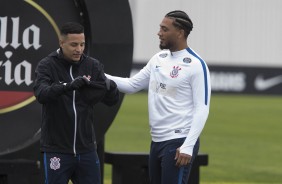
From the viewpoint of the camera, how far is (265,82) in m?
35.6

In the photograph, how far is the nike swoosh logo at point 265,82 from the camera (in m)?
35.5

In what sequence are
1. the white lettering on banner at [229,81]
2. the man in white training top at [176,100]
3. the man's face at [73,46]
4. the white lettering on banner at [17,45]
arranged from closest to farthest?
the man's face at [73,46] → the man in white training top at [176,100] → the white lettering on banner at [17,45] → the white lettering on banner at [229,81]

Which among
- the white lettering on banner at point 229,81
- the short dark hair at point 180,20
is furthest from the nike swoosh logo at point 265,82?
the short dark hair at point 180,20

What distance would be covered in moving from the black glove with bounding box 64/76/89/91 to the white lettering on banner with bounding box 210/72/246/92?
29214 millimetres

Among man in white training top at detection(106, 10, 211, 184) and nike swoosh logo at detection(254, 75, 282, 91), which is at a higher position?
man in white training top at detection(106, 10, 211, 184)

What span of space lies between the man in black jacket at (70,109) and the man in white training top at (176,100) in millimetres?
461

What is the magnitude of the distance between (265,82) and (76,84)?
2992 centimetres

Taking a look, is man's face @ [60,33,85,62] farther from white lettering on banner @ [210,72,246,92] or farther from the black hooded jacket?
white lettering on banner @ [210,72,246,92]

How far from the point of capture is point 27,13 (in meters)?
8.01

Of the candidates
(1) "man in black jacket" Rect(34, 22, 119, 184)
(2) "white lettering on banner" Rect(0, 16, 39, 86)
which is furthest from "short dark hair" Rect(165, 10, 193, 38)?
(2) "white lettering on banner" Rect(0, 16, 39, 86)

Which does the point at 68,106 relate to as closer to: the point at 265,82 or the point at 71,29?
the point at 71,29

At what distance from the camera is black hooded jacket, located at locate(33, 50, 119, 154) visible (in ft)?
20.8

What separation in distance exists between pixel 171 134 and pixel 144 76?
2.32 feet

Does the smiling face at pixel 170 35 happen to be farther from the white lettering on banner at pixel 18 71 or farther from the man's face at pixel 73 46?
the white lettering on banner at pixel 18 71
